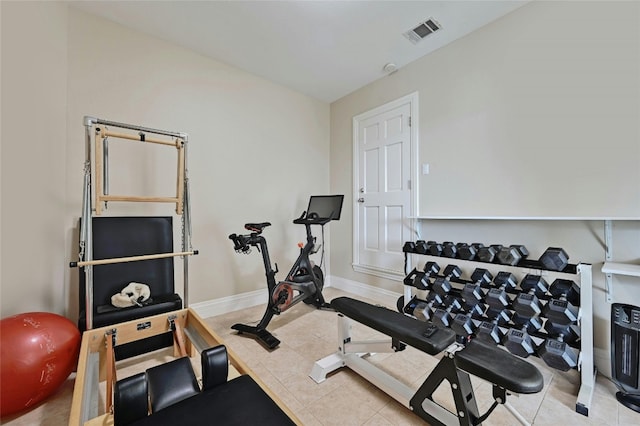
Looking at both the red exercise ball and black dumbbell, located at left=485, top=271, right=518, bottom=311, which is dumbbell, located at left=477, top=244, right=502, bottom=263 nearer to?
black dumbbell, located at left=485, top=271, right=518, bottom=311

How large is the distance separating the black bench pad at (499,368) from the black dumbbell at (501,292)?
842 mm

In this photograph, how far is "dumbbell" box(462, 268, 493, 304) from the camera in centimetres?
209

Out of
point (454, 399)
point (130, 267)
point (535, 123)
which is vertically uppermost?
point (535, 123)

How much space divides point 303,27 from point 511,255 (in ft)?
8.74

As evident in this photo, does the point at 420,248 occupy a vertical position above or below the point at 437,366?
above

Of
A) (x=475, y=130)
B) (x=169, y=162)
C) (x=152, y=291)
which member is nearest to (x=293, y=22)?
(x=169, y=162)

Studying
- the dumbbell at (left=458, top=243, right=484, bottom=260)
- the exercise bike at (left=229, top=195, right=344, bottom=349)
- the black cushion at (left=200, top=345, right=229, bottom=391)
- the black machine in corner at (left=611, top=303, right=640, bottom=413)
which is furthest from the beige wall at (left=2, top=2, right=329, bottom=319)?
the black machine in corner at (left=611, top=303, right=640, bottom=413)

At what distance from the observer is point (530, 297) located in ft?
5.88

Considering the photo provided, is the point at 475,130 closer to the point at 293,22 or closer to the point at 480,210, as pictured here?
the point at 480,210

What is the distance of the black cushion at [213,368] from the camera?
106 cm

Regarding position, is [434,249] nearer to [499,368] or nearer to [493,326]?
[493,326]

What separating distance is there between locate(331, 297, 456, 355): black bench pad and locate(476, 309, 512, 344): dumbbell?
2.18ft

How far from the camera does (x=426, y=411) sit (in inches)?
53.0

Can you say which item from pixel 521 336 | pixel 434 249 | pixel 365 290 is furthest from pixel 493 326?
pixel 365 290
